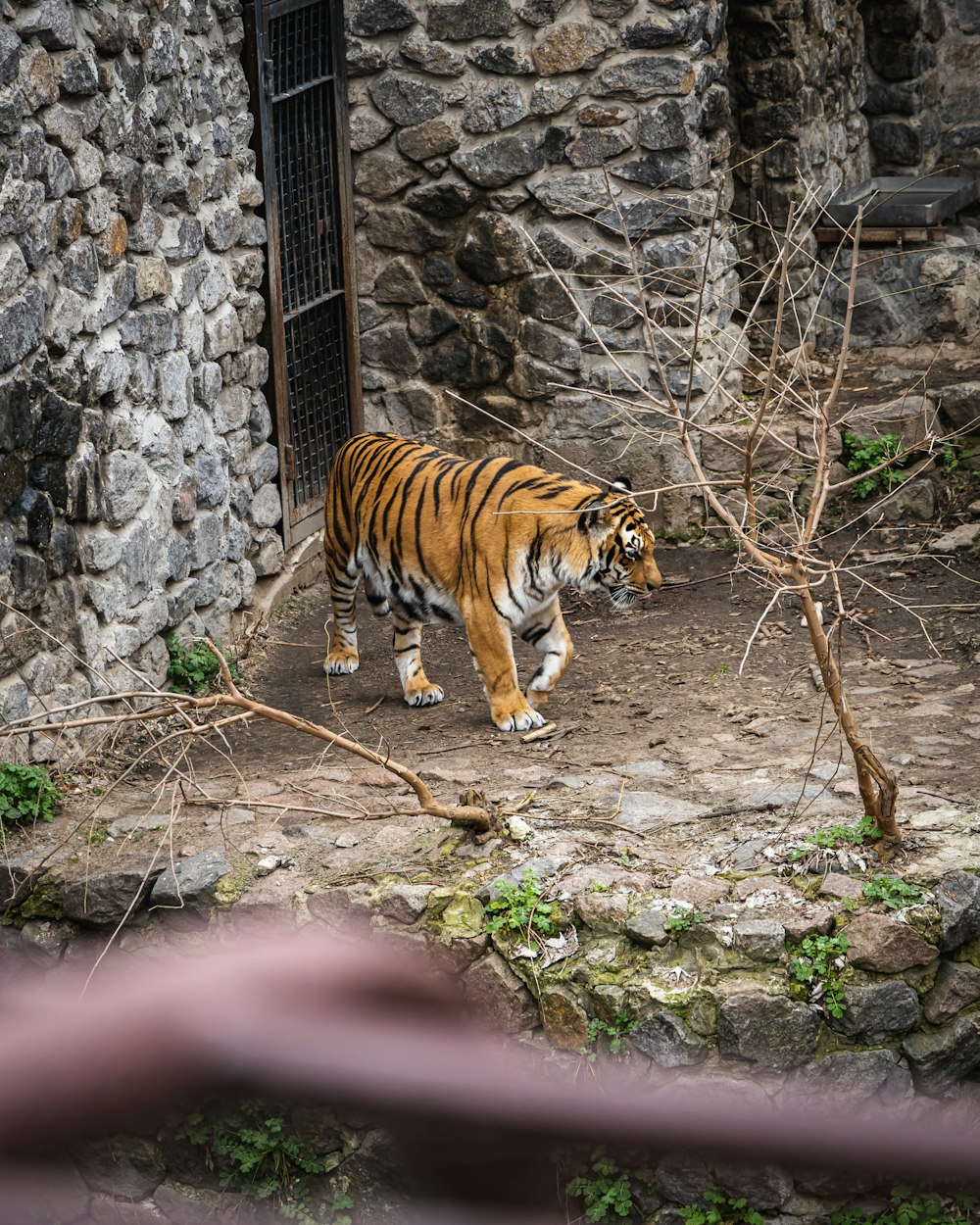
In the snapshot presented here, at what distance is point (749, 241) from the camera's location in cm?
743

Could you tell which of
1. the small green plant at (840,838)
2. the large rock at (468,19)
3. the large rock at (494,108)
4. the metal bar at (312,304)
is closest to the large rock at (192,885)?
the small green plant at (840,838)

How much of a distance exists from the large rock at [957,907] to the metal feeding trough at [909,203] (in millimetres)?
4639

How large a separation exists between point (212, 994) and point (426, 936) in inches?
74.2

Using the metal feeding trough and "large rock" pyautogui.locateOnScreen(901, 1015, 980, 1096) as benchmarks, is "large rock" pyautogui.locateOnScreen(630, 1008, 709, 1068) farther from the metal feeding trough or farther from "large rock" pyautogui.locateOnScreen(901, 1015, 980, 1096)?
the metal feeding trough

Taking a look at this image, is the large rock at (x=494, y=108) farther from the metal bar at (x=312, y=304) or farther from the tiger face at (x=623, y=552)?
the tiger face at (x=623, y=552)

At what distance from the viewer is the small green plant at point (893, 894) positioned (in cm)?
365

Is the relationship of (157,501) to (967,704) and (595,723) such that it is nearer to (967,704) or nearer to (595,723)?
(595,723)

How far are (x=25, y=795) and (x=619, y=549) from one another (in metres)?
2.14

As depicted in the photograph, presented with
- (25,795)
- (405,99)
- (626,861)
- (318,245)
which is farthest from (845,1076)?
(405,99)

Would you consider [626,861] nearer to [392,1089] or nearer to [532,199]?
[392,1089]

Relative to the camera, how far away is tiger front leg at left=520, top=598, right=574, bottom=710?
525cm

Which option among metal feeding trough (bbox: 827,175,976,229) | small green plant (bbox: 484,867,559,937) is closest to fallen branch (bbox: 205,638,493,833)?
small green plant (bbox: 484,867,559,937)

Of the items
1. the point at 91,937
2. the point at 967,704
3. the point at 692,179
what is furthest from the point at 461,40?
the point at 91,937

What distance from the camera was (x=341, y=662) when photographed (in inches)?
234
